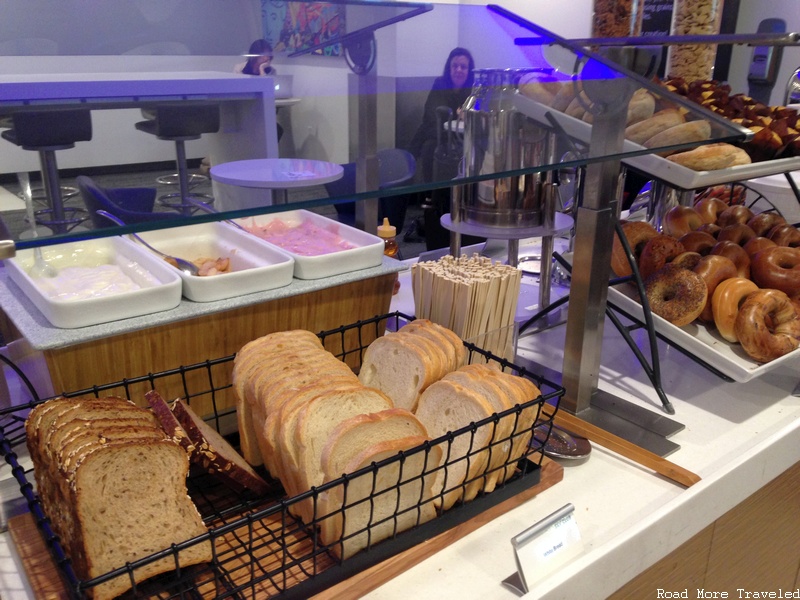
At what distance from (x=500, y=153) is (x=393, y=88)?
9.4 inches

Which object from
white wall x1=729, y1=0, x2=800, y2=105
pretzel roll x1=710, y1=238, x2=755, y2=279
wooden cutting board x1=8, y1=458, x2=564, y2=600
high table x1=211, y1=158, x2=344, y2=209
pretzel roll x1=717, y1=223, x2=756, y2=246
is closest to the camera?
high table x1=211, y1=158, x2=344, y2=209

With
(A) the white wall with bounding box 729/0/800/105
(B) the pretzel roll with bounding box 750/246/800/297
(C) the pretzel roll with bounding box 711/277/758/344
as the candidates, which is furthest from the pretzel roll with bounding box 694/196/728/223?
(A) the white wall with bounding box 729/0/800/105

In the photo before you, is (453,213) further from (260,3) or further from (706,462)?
(706,462)

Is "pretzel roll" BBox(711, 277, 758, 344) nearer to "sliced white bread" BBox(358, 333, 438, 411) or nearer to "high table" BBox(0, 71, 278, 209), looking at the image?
"sliced white bread" BBox(358, 333, 438, 411)

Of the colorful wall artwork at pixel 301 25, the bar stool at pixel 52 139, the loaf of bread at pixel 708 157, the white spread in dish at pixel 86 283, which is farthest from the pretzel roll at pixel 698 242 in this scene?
the bar stool at pixel 52 139

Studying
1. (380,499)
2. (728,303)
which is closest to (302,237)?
(380,499)

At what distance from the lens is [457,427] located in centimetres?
87

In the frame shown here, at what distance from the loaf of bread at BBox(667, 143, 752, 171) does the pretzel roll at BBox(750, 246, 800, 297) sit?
10.6 inches

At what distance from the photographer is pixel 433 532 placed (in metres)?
0.82

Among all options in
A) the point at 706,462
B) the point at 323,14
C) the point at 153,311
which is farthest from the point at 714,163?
the point at 153,311

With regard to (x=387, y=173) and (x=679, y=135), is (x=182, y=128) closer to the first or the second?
(x=387, y=173)

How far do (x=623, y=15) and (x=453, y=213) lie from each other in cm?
48

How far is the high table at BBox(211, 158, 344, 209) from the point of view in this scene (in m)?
0.60

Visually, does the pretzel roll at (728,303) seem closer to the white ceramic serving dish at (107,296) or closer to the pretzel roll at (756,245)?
the pretzel roll at (756,245)
